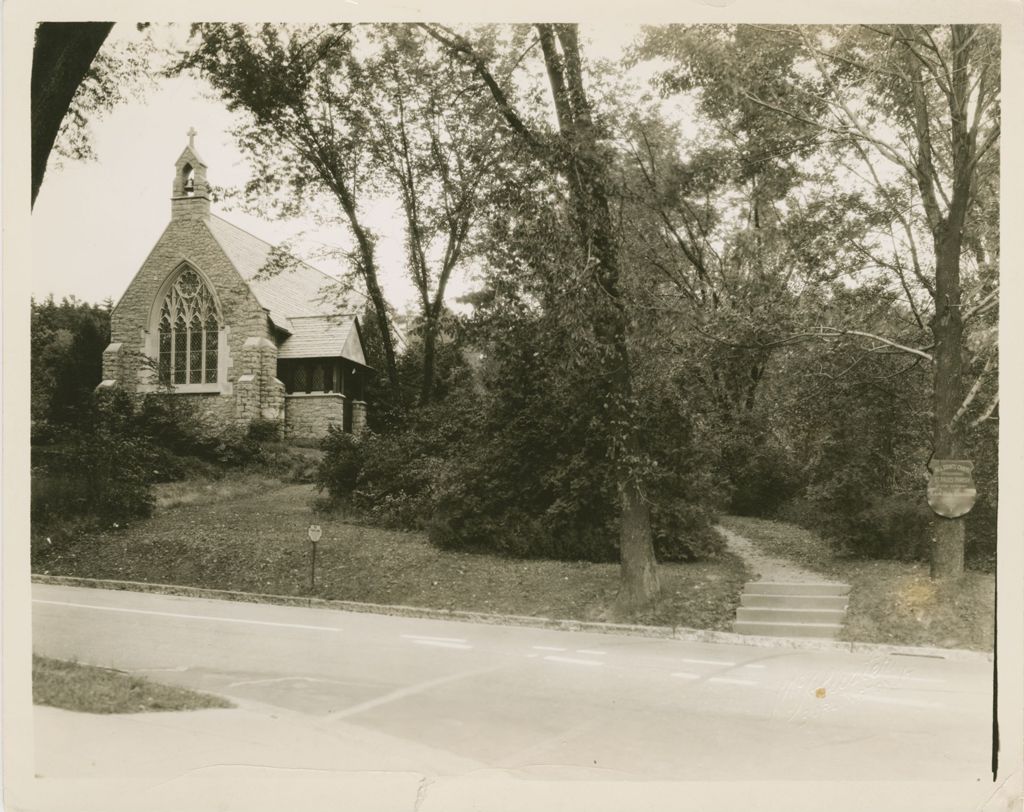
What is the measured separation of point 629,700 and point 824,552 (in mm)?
3100

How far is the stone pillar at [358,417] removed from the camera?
645 cm

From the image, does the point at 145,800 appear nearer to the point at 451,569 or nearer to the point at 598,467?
the point at 451,569

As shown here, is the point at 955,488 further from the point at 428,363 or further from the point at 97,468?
the point at 97,468

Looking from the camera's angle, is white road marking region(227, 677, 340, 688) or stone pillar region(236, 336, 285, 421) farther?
stone pillar region(236, 336, 285, 421)

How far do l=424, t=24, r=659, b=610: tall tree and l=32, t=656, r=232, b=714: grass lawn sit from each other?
4.06 metres

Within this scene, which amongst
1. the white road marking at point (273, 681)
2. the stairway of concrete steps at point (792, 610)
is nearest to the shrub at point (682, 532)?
the stairway of concrete steps at point (792, 610)

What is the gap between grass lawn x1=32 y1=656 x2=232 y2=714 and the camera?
4422 mm

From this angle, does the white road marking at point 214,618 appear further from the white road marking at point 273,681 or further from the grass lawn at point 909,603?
the grass lawn at point 909,603

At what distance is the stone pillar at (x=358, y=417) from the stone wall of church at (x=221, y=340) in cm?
65

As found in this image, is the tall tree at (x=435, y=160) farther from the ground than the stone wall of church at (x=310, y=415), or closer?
farther from the ground

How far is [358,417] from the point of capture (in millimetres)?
6488

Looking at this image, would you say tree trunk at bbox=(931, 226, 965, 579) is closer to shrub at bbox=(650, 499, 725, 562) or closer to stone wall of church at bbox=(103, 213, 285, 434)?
shrub at bbox=(650, 499, 725, 562)

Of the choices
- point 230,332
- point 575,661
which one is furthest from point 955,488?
point 230,332

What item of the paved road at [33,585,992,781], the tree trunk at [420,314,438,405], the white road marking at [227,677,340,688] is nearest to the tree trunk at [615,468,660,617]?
the paved road at [33,585,992,781]
